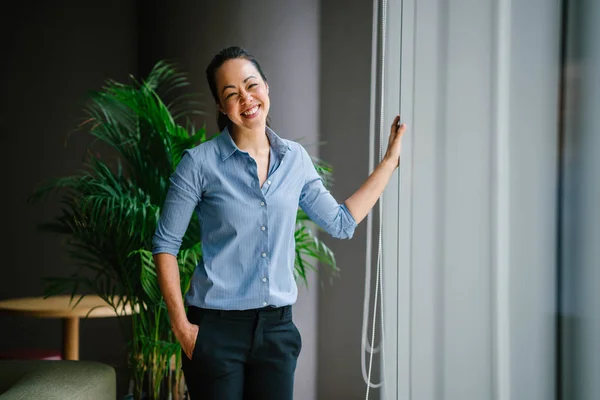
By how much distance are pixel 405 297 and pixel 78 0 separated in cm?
382

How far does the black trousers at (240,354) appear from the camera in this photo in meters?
1.42

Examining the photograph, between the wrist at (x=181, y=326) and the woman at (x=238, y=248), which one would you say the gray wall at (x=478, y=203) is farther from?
the wrist at (x=181, y=326)

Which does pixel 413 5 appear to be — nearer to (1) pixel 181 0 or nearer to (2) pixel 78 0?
(1) pixel 181 0

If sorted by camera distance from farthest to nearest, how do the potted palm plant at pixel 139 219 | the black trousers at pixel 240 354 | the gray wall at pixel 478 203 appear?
the potted palm plant at pixel 139 219
the black trousers at pixel 240 354
the gray wall at pixel 478 203

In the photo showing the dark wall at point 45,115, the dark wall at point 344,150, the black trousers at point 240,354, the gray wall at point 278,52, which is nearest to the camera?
the black trousers at point 240,354

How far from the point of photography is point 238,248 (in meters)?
1.48

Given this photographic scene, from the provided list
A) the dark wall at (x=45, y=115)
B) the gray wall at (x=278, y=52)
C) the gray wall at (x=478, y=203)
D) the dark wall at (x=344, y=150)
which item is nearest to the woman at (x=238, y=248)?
the gray wall at (x=478, y=203)

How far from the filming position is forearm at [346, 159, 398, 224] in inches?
64.5

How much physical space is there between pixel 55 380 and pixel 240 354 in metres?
0.87

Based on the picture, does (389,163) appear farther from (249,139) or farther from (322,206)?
(249,139)

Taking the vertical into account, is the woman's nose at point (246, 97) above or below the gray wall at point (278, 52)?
below

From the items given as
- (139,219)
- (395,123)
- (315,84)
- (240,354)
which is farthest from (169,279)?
(315,84)

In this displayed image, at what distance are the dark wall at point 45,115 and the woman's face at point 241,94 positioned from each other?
3.10 meters

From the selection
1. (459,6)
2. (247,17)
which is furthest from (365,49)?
(459,6)
